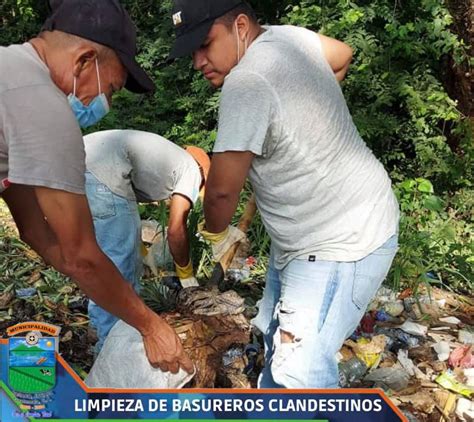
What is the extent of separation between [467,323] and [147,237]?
85.6 inches

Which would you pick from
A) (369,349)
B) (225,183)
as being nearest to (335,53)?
(225,183)

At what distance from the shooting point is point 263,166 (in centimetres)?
237

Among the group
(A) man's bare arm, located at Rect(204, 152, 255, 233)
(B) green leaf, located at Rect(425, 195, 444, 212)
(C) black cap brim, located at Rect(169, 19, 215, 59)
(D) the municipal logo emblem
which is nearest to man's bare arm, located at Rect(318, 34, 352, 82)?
(C) black cap brim, located at Rect(169, 19, 215, 59)

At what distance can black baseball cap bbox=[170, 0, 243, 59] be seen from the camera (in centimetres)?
238

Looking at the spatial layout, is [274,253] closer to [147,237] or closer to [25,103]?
[25,103]

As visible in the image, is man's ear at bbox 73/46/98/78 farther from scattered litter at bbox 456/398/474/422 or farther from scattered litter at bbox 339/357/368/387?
scattered litter at bbox 456/398/474/422

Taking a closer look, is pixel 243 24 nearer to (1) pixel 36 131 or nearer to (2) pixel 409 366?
(1) pixel 36 131

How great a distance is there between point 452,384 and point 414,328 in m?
0.57

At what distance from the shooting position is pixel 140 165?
3.36 metres

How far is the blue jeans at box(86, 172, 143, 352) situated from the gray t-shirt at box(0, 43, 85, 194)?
4.28 feet

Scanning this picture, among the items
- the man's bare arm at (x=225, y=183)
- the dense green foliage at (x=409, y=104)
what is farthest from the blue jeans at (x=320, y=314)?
the dense green foliage at (x=409, y=104)

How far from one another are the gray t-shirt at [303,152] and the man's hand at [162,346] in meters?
0.52

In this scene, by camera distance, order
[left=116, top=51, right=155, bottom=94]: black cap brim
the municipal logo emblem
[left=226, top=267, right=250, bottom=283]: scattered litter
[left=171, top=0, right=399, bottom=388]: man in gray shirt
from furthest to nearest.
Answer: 1. [left=226, top=267, right=250, bottom=283]: scattered litter
2. [left=171, top=0, right=399, bottom=388]: man in gray shirt
3. [left=116, top=51, right=155, bottom=94]: black cap brim
4. the municipal logo emblem

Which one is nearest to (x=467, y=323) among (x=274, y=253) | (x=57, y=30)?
(x=274, y=253)
